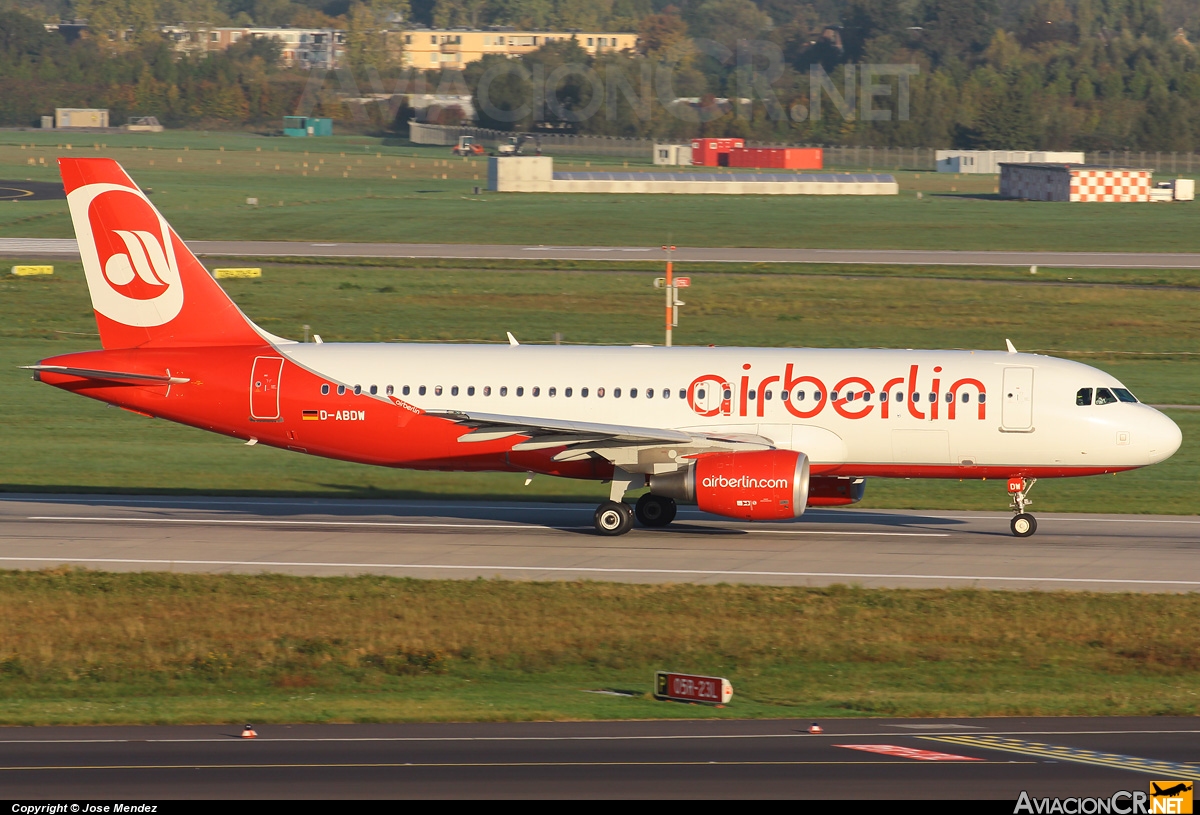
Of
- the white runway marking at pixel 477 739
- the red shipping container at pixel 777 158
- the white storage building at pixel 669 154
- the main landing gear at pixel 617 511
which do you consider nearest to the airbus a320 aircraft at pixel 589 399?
the main landing gear at pixel 617 511

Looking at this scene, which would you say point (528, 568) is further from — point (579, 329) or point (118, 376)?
point (579, 329)

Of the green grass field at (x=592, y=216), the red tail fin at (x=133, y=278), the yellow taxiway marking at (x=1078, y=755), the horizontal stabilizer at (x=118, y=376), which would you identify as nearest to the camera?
the yellow taxiway marking at (x=1078, y=755)

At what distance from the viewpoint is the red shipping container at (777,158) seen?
565 ft

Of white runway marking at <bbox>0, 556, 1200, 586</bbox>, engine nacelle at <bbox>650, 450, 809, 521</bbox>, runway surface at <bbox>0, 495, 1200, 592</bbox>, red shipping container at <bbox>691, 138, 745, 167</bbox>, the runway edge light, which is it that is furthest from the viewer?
red shipping container at <bbox>691, 138, 745, 167</bbox>

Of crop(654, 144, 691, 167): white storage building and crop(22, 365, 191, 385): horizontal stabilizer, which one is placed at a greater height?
crop(654, 144, 691, 167): white storage building

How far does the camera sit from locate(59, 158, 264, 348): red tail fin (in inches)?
1468

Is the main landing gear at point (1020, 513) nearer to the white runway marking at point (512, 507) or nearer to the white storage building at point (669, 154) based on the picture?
the white runway marking at point (512, 507)

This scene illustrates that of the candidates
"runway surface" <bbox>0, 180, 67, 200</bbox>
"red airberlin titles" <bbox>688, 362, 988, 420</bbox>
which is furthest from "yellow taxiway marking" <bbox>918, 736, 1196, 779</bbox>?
"runway surface" <bbox>0, 180, 67, 200</bbox>

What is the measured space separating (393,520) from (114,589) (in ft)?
31.9

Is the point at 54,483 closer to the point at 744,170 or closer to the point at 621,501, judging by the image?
the point at 621,501

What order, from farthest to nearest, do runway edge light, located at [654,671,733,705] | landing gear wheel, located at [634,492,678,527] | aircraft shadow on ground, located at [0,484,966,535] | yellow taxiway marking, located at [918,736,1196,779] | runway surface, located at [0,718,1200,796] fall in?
aircraft shadow on ground, located at [0,484,966,535] → landing gear wheel, located at [634,492,678,527] → runway edge light, located at [654,671,733,705] → yellow taxiway marking, located at [918,736,1196,779] → runway surface, located at [0,718,1200,796]

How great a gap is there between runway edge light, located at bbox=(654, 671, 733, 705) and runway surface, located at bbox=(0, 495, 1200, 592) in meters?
8.46

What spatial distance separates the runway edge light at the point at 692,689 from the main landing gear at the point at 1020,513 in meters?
15.1

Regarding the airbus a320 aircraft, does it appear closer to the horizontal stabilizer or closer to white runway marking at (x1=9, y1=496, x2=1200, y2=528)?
the horizontal stabilizer
